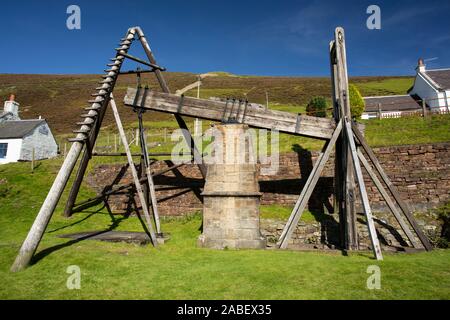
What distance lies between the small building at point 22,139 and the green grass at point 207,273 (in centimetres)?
2224

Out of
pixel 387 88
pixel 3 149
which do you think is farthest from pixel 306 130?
pixel 387 88

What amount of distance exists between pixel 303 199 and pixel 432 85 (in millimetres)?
31037

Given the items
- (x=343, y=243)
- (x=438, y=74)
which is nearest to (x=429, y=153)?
(x=343, y=243)

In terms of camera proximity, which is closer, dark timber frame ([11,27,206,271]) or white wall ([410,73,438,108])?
dark timber frame ([11,27,206,271])

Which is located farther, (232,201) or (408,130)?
(408,130)

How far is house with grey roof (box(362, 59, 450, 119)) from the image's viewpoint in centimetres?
3028

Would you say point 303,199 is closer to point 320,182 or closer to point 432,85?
point 320,182

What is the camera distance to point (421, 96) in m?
34.9

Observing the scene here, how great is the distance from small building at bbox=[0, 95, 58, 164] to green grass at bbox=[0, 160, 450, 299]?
2224 cm

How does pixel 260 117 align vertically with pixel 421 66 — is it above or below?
below

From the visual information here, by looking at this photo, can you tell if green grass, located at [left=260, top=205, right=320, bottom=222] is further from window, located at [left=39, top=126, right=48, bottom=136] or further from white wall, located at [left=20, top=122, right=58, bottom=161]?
window, located at [left=39, top=126, right=48, bottom=136]

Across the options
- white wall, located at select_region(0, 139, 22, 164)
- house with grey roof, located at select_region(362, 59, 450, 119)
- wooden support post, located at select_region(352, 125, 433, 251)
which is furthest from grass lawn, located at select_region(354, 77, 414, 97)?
white wall, located at select_region(0, 139, 22, 164)

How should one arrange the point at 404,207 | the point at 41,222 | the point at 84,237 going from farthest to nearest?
1. the point at 84,237
2. the point at 404,207
3. the point at 41,222
